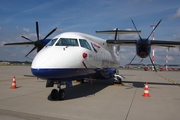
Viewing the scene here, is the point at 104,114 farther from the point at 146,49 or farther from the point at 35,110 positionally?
the point at 146,49

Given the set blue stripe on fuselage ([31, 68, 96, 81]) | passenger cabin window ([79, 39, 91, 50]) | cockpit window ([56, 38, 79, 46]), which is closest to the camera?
blue stripe on fuselage ([31, 68, 96, 81])

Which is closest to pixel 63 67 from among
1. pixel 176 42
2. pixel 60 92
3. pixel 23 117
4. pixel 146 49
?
pixel 60 92

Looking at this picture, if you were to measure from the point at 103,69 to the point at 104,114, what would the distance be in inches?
275

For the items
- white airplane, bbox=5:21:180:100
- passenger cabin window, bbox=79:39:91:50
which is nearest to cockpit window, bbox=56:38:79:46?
white airplane, bbox=5:21:180:100

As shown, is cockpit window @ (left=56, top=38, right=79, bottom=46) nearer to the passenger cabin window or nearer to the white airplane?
the white airplane

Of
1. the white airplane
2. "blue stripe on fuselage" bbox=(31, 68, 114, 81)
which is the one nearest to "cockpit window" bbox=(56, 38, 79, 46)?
the white airplane

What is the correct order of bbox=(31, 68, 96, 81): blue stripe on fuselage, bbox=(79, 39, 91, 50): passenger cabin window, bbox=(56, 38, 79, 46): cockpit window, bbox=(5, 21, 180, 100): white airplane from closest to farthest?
1. bbox=(31, 68, 96, 81): blue stripe on fuselage
2. bbox=(5, 21, 180, 100): white airplane
3. bbox=(56, 38, 79, 46): cockpit window
4. bbox=(79, 39, 91, 50): passenger cabin window

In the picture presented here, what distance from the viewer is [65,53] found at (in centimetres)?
793

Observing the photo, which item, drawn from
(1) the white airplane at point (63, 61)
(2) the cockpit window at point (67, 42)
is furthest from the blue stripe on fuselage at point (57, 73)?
(2) the cockpit window at point (67, 42)

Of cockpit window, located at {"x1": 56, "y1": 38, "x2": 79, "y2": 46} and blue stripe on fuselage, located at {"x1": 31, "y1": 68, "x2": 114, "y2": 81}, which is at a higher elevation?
cockpit window, located at {"x1": 56, "y1": 38, "x2": 79, "y2": 46}

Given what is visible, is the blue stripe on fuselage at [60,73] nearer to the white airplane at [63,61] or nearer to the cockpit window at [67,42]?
the white airplane at [63,61]

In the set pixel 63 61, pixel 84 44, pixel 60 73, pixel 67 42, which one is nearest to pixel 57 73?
pixel 60 73

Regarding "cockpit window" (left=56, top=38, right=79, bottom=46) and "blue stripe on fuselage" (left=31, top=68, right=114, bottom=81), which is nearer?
"blue stripe on fuselage" (left=31, top=68, right=114, bottom=81)

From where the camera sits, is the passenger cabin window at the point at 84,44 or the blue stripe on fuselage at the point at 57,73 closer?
the blue stripe on fuselage at the point at 57,73
